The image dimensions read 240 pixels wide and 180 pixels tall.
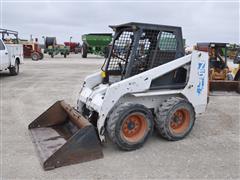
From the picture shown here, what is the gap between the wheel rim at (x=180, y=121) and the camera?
16.7ft

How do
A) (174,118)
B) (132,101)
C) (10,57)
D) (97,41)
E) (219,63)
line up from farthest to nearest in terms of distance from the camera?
(97,41) < (10,57) < (219,63) < (174,118) < (132,101)

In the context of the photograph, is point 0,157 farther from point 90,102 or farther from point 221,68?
point 221,68

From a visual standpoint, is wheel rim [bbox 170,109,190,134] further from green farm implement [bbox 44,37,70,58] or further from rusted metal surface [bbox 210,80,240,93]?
green farm implement [bbox 44,37,70,58]

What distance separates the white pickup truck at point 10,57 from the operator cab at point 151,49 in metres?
8.48

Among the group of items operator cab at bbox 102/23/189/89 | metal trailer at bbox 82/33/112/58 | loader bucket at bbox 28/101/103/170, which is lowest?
loader bucket at bbox 28/101/103/170

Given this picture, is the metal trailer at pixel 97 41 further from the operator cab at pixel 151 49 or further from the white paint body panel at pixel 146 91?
the white paint body panel at pixel 146 91

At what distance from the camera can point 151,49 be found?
5121 millimetres

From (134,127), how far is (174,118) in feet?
2.75

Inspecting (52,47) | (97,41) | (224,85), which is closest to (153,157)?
(224,85)

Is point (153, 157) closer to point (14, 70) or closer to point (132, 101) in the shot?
point (132, 101)

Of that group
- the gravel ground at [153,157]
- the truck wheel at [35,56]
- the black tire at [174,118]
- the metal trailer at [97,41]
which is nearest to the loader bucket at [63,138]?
the gravel ground at [153,157]

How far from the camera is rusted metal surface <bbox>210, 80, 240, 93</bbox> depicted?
9.76m

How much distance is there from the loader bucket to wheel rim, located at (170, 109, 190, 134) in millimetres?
1463

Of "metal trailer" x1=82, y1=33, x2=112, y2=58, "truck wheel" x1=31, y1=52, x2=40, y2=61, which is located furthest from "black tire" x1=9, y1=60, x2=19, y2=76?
"metal trailer" x1=82, y1=33, x2=112, y2=58
